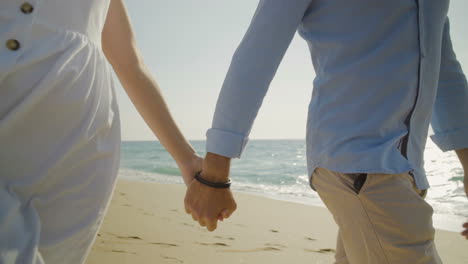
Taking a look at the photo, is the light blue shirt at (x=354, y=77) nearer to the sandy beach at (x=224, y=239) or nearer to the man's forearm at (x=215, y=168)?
the man's forearm at (x=215, y=168)

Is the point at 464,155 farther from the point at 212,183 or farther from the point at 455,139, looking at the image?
the point at 212,183

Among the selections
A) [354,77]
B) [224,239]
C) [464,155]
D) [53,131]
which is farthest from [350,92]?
[224,239]

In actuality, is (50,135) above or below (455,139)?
above

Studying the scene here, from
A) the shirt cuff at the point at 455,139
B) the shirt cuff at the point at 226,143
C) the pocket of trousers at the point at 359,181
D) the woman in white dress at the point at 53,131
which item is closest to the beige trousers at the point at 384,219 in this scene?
the pocket of trousers at the point at 359,181

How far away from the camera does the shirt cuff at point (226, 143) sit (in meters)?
1.27

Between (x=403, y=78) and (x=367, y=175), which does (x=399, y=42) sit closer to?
(x=403, y=78)

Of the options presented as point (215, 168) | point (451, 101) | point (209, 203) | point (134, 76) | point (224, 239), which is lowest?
point (224, 239)

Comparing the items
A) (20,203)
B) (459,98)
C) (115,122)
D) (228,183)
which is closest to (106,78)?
(115,122)

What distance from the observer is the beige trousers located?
1182 millimetres

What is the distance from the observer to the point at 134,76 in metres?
1.08

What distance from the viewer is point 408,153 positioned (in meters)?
1.28

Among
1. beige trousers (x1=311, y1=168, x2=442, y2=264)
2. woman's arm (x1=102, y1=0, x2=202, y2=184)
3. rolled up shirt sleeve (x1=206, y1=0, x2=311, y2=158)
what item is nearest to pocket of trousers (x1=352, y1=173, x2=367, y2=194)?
beige trousers (x1=311, y1=168, x2=442, y2=264)

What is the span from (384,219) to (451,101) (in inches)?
33.0

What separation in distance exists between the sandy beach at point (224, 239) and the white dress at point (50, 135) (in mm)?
2668
